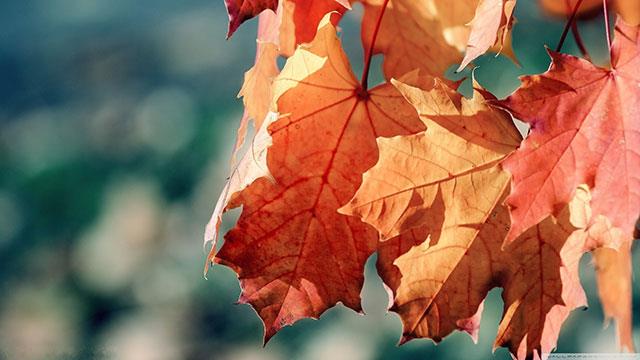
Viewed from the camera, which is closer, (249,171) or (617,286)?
(249,171)

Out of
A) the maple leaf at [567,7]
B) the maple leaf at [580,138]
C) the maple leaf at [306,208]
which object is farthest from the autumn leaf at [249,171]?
the maple leaf at [567,7]

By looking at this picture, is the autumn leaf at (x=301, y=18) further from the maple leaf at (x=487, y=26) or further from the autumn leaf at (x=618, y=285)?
the autumn leaf at (x=618, y=285)

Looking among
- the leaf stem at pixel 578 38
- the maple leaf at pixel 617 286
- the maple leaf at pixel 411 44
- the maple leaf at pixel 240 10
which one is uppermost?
the maple leaf at pixel 411 44

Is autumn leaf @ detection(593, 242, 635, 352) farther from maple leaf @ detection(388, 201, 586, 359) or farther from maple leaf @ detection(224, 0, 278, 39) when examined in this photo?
maple leaf @ detection(224, 0, 278, 39)

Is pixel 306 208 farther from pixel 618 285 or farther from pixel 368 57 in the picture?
pixel 618 285

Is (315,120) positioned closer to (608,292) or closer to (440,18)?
(440,18)

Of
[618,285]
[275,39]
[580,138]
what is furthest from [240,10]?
[618,285]

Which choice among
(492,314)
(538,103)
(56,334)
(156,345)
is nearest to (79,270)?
(56,334)
